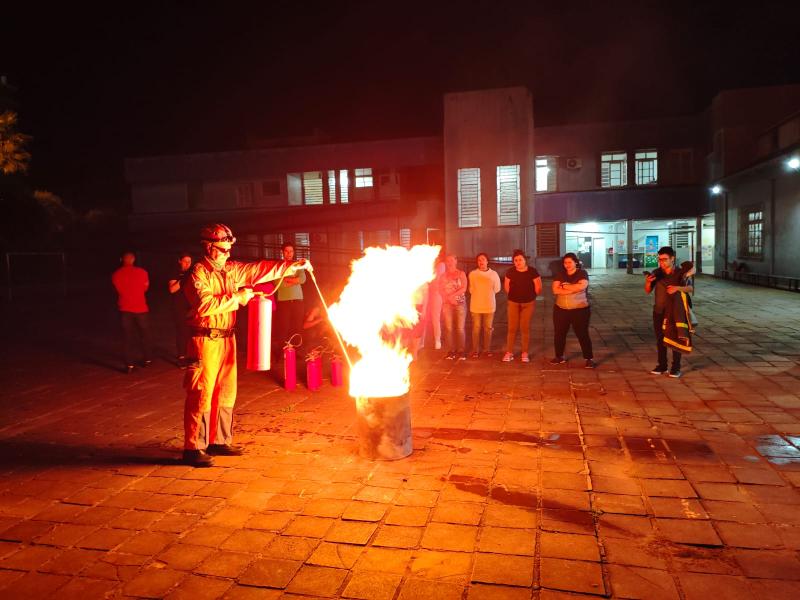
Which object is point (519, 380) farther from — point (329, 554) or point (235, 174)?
point (235, 174)

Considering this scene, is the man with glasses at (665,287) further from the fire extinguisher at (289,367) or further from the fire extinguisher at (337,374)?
the fire extinguisher at (289,367)

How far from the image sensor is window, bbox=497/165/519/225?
2467cm

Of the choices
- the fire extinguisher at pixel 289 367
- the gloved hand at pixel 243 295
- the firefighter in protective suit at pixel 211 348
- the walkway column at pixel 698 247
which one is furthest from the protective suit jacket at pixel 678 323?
the walkway column at pixel 698 247

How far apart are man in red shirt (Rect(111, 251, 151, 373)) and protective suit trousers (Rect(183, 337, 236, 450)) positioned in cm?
482

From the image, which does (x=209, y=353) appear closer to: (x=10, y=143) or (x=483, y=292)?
(x=483, y=292)

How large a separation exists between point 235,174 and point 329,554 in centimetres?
3080

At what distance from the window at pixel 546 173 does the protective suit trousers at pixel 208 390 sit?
86.7 ft

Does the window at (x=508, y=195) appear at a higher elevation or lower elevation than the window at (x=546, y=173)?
lower

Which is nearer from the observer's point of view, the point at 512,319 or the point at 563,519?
the point at 563,519

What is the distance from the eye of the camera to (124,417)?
22.2ft

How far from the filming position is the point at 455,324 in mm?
10156

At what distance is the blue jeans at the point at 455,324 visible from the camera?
10.1 metres

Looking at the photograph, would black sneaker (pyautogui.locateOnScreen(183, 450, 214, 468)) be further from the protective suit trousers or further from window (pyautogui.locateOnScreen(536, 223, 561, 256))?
window (pyautogui.locateOnScreen(536, 223, 561, 256))

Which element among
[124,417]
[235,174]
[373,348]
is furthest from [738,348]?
[235,174]
